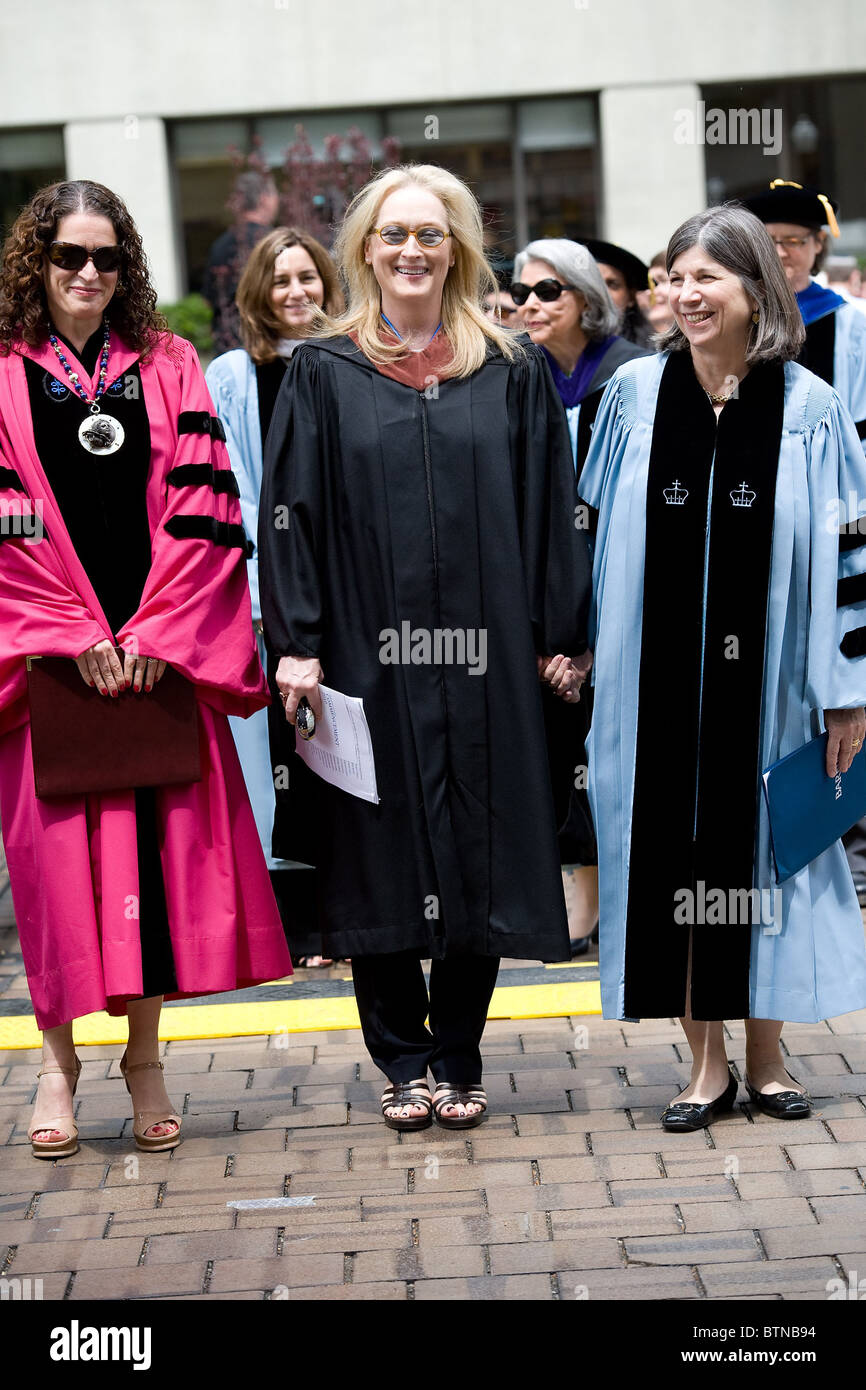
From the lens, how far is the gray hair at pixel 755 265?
390cm

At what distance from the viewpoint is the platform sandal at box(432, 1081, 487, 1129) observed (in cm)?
417

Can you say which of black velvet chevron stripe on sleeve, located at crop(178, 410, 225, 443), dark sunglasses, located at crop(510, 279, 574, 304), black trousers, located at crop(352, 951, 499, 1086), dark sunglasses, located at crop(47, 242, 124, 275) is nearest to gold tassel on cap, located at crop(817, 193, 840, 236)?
dark sunglasses, located at crop(510, 279, 574, 304)

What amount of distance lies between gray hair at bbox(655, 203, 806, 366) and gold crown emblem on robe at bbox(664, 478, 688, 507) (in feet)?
1.11

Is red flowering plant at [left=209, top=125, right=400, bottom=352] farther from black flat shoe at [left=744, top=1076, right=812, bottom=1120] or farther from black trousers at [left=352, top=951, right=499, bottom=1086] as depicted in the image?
black flat shoe at [left=744, top=1076, right=812, bottom=1120]

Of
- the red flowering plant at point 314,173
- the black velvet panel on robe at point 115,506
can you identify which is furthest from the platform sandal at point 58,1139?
the red flowering plant at point 314,173

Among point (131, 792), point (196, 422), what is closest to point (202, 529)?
point (196, 422)

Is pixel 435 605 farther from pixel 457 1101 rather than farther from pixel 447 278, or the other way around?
pixel 457 1101

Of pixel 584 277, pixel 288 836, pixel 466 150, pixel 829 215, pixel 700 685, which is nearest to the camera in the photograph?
pixel 700 685

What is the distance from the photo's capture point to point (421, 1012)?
169 inches

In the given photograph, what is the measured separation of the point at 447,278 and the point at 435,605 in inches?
32.8

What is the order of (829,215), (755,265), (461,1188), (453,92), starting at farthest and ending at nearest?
1. (453,92)
2. (829,215)
3. (755,265)
4. (461,1188)

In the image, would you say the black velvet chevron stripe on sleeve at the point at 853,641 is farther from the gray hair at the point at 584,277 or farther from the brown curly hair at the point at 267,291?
the brown curly hair at the point at 267,291

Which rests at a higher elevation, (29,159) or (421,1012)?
(29,159)

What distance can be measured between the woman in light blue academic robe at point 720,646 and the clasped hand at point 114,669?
1.08 meters
